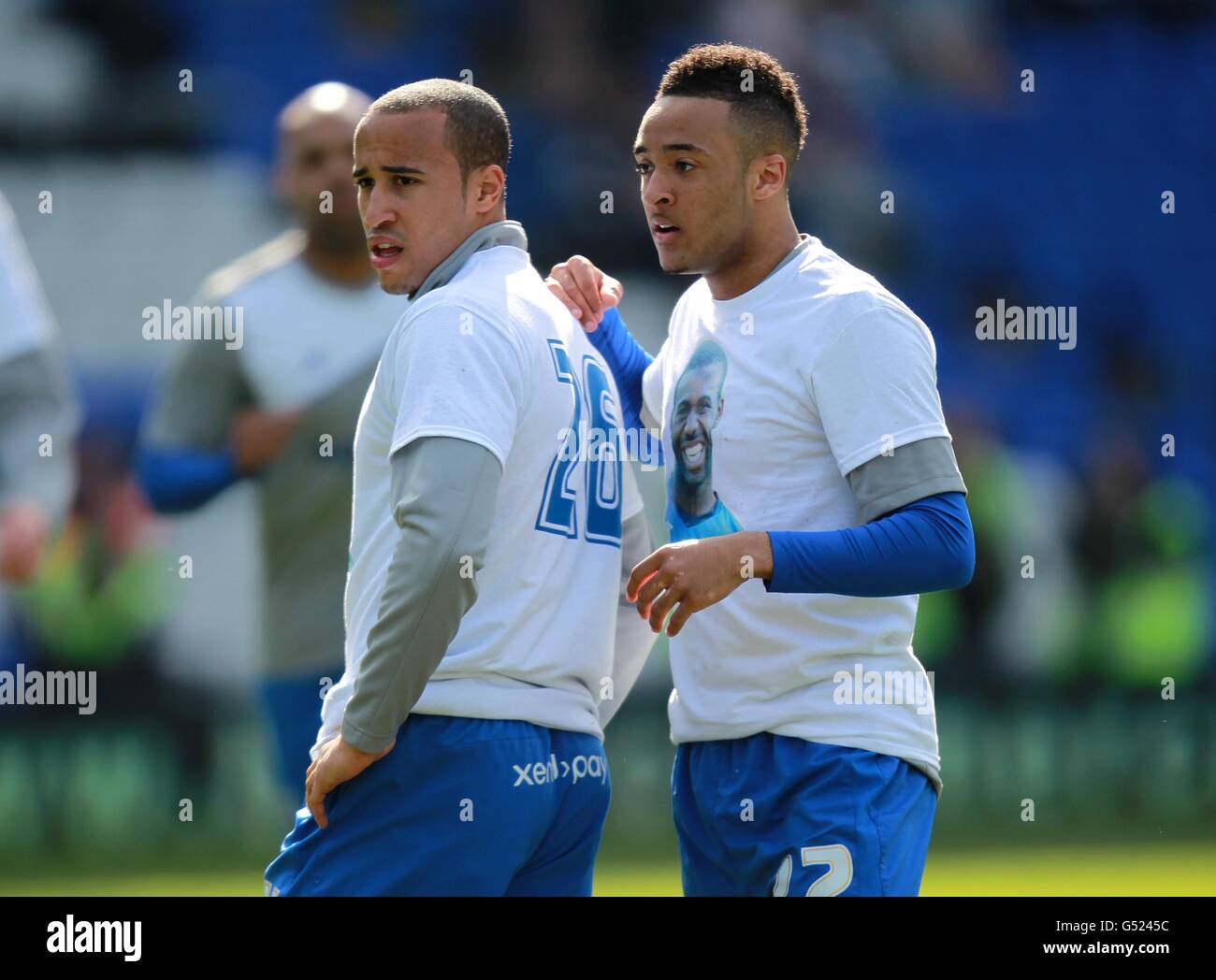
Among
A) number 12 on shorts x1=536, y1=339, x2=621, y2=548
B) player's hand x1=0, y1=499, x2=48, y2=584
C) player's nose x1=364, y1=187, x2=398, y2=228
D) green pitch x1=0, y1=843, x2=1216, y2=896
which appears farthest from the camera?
green pitch x1=0, y1=843, x2=1216, y2=896

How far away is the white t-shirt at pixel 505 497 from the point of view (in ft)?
8.24

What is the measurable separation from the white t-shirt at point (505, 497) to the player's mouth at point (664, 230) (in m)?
0.28

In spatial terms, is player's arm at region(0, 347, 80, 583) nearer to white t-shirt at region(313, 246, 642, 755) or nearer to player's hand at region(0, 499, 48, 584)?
player's hand at region(0, 499, 48, 584)

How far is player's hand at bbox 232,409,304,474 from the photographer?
4.04 metres

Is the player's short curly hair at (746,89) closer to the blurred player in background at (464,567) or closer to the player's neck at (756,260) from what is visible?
the player's neck at (756,260)

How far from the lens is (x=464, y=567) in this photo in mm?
Result: 2410

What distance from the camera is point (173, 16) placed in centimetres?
818

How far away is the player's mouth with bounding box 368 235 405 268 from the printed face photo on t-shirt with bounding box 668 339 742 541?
0.56 metres

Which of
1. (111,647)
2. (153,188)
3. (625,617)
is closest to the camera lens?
(625,617)

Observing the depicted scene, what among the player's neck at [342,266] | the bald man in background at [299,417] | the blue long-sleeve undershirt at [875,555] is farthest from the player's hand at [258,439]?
the blue long-sleeve undershirt at [875,555]

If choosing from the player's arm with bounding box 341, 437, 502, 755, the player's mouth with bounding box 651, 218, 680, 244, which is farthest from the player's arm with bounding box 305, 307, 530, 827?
the player's mouth with bounding box 651, 218, 680, 244
